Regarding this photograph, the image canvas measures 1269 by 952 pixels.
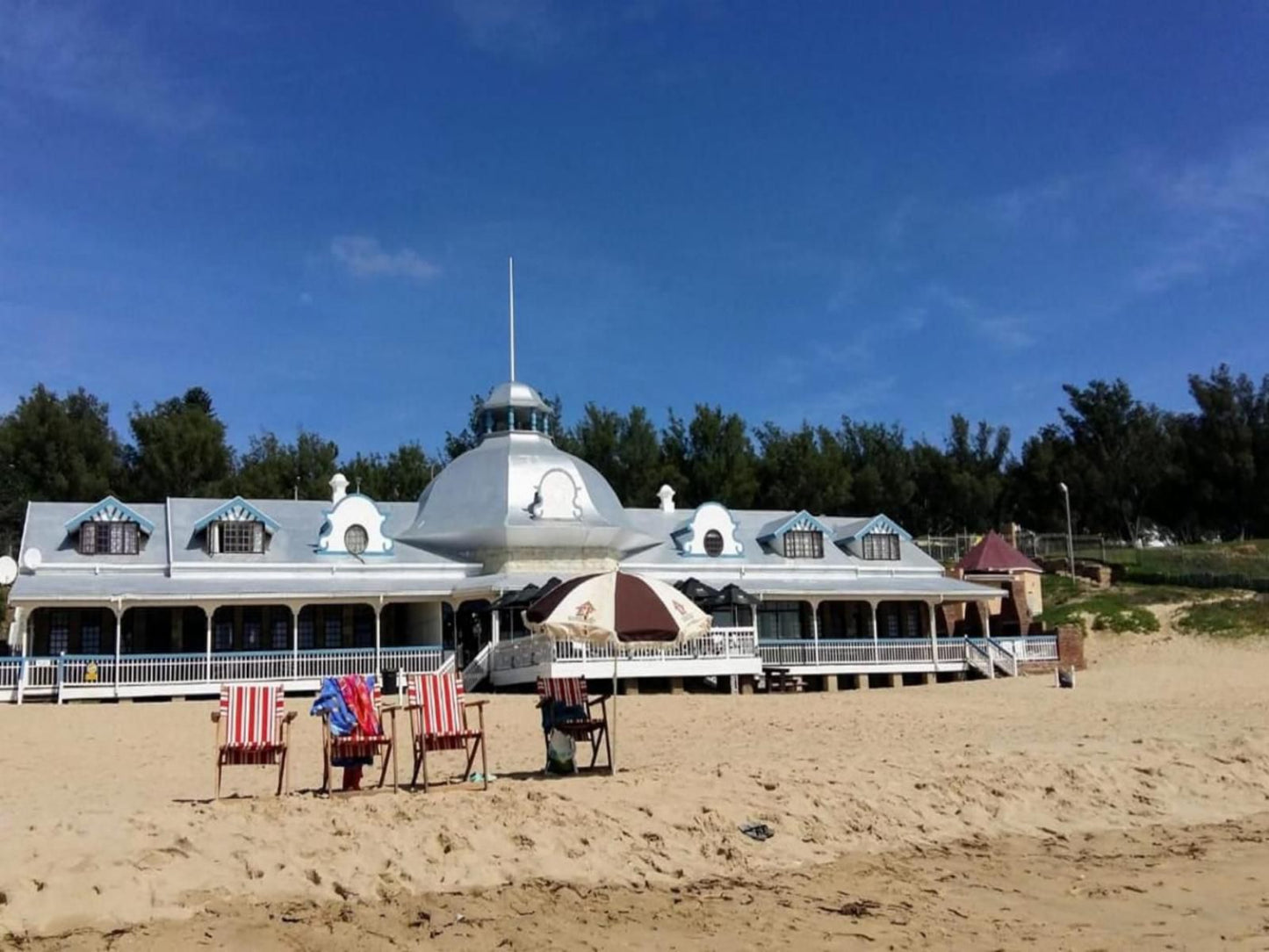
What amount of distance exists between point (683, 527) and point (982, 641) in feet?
30.0

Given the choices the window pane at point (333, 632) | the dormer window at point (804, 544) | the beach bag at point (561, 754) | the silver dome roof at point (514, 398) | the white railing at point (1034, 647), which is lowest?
the beach bag at point (561, 754)

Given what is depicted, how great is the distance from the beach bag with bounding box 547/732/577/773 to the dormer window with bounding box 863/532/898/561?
26.7 metres

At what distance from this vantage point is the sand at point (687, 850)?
8.32 meters

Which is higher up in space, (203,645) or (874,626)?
(203,645)

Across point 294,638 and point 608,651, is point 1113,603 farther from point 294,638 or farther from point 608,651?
point 294,638

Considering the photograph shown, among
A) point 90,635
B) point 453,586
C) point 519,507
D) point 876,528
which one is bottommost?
point 90,635

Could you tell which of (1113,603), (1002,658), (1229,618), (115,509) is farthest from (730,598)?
(1229,618)

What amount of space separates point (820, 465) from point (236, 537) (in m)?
30.8

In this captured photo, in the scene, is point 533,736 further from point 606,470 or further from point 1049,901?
point 606,470

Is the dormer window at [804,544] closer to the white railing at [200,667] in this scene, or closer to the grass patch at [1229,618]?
the grass patch at [1229,618]

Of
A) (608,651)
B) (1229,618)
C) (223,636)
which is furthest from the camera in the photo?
(1229,618)

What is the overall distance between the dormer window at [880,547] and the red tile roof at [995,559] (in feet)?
10.3

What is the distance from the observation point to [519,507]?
34.3 m

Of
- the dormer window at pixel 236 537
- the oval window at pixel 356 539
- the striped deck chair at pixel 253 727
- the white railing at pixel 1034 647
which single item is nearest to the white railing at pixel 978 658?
the white railing at pixel 1034 647
